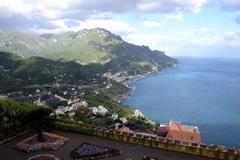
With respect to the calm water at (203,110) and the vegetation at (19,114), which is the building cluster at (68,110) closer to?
the vegetation at (19,114)

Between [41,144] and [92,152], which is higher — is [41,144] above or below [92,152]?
above

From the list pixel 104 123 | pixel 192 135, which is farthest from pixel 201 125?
pixel 192 135

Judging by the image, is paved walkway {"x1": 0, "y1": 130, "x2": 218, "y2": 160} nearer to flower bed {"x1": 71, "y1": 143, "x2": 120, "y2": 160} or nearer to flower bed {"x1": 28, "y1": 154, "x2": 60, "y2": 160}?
flower bed {"x1": 71, "y1": 143, "x2": 120, "y2": 160}

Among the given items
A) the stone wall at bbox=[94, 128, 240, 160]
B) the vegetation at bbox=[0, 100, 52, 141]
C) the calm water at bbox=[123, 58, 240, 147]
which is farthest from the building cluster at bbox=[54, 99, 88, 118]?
the calm water at bbox=[123, 58, 240, 147]

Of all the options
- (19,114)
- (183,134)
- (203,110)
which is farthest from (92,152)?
(203,110)

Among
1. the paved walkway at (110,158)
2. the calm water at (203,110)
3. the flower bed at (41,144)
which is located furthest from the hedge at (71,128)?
the calm water at (203,110)

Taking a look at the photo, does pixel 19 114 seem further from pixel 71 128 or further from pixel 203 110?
pixel 203 110
